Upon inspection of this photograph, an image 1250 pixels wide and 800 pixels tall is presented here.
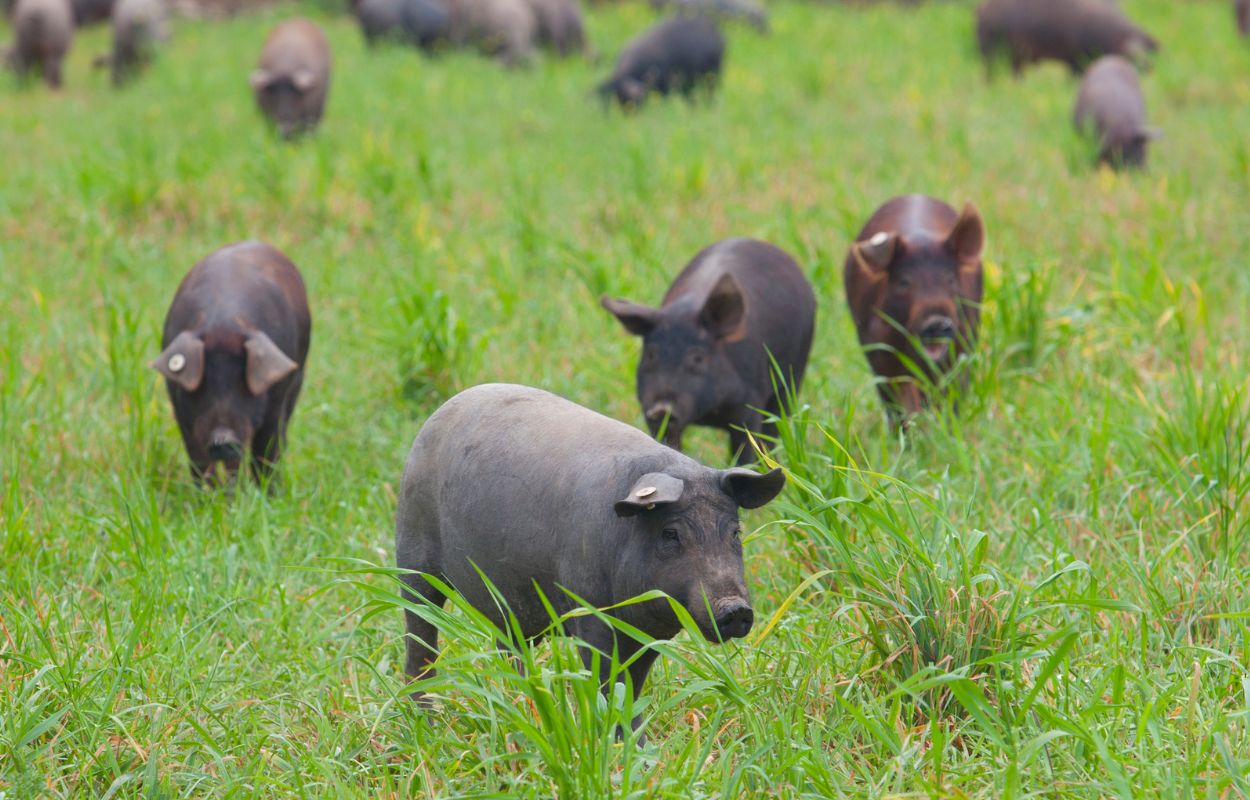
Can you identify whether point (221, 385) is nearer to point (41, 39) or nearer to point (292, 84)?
point (292, 84)

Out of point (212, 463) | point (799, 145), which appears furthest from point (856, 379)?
point (799, 145)

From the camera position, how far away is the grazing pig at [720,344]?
4980 mm

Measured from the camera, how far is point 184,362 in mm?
5070

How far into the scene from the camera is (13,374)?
5.47m

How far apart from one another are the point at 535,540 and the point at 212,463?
2.51m

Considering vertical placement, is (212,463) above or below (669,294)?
below

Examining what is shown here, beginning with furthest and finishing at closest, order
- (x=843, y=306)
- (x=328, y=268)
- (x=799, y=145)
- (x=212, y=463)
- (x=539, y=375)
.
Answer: (x=799, y=145), (x=328, y=268), (x=843, y=306), (x=539, y=375), (x=212, y=463)

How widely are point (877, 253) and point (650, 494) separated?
3027mm

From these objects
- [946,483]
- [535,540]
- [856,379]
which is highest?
[535,540]

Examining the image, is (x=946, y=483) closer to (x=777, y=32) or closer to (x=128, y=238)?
(x=128, y=238)

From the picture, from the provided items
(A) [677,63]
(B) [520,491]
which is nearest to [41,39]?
(A) [677,63]

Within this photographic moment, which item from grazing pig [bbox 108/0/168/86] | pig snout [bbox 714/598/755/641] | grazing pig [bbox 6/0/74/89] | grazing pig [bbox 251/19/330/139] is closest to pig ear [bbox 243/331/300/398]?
pig snout [bbox 714/598/755/641]

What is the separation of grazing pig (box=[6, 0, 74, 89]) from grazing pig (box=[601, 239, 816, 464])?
38.2 feet

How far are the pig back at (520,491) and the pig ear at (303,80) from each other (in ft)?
27.0
